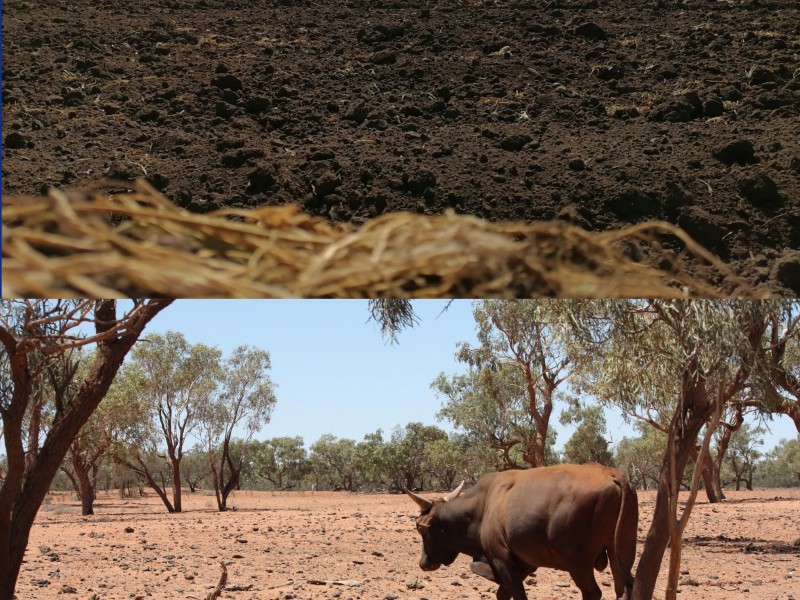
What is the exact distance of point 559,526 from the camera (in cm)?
577

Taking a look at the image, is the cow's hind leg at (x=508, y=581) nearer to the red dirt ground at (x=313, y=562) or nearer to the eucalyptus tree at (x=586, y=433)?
the red dirt ground at (x=313, y=562)

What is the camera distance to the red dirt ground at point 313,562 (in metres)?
7.94

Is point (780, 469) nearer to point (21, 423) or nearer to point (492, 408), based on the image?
point (492, 408)

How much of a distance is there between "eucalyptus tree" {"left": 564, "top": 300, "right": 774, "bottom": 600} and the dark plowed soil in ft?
2.59

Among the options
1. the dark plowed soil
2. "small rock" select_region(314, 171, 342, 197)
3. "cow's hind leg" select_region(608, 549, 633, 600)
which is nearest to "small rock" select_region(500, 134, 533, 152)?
the dark plowed soil

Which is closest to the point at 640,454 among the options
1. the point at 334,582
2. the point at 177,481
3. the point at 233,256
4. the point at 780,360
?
the point at 177,481

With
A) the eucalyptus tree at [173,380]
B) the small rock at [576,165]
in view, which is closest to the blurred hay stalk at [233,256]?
the small rock at [576,165]

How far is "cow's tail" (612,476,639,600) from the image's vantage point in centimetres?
555

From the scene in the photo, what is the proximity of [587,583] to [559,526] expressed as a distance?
408 mm

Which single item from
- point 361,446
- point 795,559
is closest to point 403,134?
point 795,559

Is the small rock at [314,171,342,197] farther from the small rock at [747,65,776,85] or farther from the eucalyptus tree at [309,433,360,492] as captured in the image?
the eucalyptus tree at [309,433,360,492]

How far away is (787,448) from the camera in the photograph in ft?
162

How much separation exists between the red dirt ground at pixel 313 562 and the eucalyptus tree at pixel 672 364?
5.94 feet

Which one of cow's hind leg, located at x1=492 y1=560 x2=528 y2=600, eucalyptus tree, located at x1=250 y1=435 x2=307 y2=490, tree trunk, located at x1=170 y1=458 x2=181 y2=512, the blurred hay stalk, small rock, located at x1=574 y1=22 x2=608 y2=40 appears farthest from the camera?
eucalyptus tree, located at x1=250 y1=435 x2=307 y2=490
